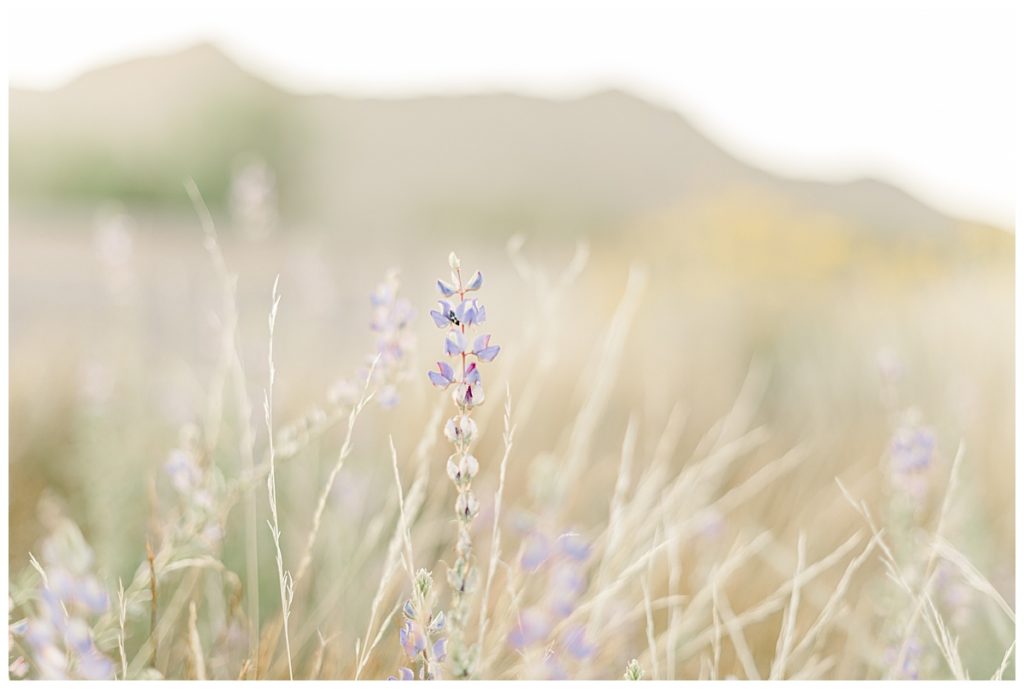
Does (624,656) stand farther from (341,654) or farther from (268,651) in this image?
(268,651)

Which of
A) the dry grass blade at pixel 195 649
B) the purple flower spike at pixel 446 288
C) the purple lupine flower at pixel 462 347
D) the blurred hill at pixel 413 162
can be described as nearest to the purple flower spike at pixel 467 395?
the purple lupine flower at pixel 462 347

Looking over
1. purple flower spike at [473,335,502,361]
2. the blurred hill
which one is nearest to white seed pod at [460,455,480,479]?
purple flower spike at [473,335,502,361]

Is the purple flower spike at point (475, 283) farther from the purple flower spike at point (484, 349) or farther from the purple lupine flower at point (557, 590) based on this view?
the purple lupine flower at point (557, 590)

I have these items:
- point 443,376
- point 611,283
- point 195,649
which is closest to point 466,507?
point 443,376

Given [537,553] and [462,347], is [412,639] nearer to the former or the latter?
[537,553]

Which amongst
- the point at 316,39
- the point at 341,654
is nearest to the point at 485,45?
the point at 316,39

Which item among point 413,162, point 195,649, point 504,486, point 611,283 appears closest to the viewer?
point 195,649

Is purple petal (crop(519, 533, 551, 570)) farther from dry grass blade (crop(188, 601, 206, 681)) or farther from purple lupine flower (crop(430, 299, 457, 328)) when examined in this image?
dry grass blade (crop(188, 601, 206, 681))
